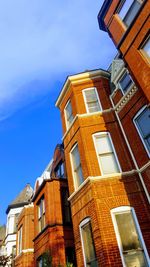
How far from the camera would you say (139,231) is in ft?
29.2

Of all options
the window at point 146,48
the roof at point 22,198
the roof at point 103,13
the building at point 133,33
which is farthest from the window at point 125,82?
the roof at point 22,198

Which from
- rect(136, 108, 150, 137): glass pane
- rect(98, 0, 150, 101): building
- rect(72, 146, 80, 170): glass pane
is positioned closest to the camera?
rect(98, 0, 150, 101): building

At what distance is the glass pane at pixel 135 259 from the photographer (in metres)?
8.33

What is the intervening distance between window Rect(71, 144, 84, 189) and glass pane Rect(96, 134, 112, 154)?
1311mm

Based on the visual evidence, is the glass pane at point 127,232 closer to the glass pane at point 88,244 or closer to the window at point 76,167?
the glass pane at point 88,244

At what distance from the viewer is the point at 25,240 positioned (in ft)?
63.4

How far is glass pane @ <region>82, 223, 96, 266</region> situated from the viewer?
31.4 feet

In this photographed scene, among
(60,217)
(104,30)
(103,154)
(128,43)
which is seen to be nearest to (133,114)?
(103,154)

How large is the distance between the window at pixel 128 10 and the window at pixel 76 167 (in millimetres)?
6599

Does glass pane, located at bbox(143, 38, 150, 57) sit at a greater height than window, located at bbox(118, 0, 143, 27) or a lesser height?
lesser

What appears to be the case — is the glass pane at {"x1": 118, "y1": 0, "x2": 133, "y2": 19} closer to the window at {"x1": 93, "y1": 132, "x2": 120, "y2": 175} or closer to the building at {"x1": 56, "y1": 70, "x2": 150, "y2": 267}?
the building at {"x1": 56, "y1": 70, "x2": 150, "y2": 267}

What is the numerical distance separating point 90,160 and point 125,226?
327cm

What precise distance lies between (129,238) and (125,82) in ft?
25.1

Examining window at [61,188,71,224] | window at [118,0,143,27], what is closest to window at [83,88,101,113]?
window at [118,0,143,27]
